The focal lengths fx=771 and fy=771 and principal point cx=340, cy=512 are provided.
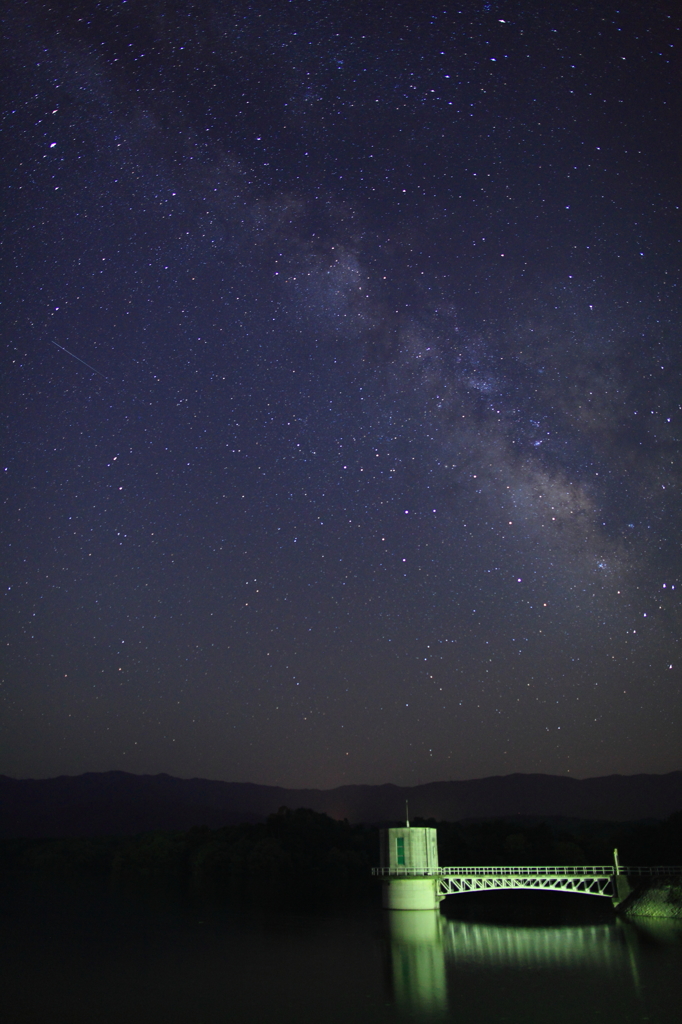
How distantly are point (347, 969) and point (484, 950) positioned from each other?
753 cm

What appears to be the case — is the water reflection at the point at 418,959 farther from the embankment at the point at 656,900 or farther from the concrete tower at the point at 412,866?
the embankment at the point at 656,900

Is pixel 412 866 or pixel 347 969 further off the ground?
pixel 347 969

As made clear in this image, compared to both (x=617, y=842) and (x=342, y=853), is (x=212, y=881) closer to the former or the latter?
(x=342, y=853)

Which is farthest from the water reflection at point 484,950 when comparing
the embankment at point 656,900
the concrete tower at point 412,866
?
the embankment at point 656,900

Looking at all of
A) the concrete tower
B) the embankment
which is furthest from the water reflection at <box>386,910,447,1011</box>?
the embankment

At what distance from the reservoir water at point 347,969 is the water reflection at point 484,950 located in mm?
90

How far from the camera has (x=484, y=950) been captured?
36.6 m

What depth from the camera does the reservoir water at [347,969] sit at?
25.0 metres

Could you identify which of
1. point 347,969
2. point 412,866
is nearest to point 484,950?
point 347,969

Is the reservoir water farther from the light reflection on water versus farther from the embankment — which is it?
the embankment

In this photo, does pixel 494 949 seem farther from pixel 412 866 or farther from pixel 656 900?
pixel 656 900

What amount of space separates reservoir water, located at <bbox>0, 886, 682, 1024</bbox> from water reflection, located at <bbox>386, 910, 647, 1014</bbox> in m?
0.09

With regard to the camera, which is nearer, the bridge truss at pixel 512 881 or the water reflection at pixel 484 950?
the water reflection at pixel 484 950

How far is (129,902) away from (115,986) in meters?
48.8
